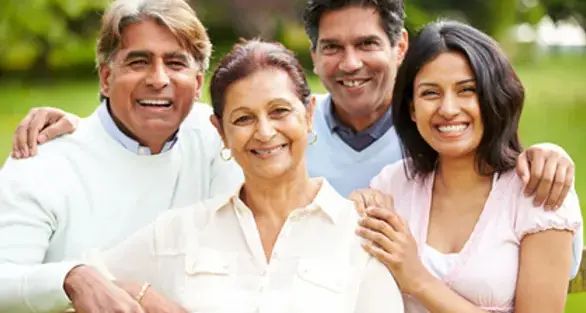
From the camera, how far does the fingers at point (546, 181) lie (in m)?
2.86

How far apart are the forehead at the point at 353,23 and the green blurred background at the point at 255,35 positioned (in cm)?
599

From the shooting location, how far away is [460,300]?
9.47 ft

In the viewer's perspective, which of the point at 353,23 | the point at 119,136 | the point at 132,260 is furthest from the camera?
the point at 353,23

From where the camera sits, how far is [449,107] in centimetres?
295

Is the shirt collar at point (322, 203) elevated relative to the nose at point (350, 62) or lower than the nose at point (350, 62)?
lower

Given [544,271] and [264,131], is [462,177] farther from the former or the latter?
[264,131]

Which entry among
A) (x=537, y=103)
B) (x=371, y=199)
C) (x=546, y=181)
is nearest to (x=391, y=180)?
(x=371, y=199)

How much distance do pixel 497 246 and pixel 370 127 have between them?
108cm

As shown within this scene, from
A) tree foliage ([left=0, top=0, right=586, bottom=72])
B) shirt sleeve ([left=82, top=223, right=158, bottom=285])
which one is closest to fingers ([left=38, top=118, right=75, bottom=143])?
shirt sleeve ([left=82, top=223, right=158, bottom=285])

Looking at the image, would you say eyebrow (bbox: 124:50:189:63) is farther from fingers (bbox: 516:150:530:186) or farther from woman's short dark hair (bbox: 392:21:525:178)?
fingers (bbox: 516:150:530:186)

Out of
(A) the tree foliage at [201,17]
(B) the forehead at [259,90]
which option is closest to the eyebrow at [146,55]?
(B) the forehead at [259,90]

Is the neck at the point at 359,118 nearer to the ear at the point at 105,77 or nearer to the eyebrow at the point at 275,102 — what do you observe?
the ear at the point at 105,77

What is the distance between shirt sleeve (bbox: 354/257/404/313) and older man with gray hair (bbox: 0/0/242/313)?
901 millimetres

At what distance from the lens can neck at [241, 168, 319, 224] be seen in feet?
9.41
